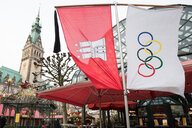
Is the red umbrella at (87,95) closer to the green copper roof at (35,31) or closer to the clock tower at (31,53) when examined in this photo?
the clock tower at (31,53)

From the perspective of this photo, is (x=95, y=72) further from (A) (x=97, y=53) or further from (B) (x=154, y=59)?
(B) (x=154, y=59)

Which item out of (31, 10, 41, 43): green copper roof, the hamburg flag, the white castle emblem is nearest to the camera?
the hamburg flag

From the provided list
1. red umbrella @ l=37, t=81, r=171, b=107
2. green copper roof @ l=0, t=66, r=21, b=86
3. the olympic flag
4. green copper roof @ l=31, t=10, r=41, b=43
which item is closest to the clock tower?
green copper roof @ l=31, t=10, r=41, b=43

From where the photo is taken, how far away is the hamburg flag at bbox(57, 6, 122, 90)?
301 centimetres

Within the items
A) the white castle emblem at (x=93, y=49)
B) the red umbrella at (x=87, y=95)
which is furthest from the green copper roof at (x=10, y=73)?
the white castle emblem at (x=93, y=49)

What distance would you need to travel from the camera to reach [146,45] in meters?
3.00

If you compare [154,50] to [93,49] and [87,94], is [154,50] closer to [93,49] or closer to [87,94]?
[93,49]

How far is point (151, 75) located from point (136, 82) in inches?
13.3

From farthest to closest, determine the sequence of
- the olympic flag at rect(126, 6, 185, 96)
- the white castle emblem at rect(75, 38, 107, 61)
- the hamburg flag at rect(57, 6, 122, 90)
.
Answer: the white castle emblem at rect(75, 38, 107, 61)
the hamburg flag at rect(57, 6, 122, 90)
the olympic flag at rect(126, 6, 185, 96)

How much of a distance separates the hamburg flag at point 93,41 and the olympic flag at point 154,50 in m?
0.44

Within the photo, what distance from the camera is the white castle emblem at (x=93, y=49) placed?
3.20 metres

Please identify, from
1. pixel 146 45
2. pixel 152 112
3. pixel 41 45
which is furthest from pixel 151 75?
pixel 41 45

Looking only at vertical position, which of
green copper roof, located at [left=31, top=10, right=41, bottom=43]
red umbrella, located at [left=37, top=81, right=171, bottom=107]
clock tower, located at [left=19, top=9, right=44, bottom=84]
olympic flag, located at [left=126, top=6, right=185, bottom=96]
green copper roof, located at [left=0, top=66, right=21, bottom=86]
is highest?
green copper roof, located at [left=31, top=10, right=41, bottom=43]

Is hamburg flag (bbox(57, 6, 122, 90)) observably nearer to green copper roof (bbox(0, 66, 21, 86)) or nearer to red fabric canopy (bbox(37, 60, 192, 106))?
red fabric canopy (bbox(37, 60, 192, 106))
